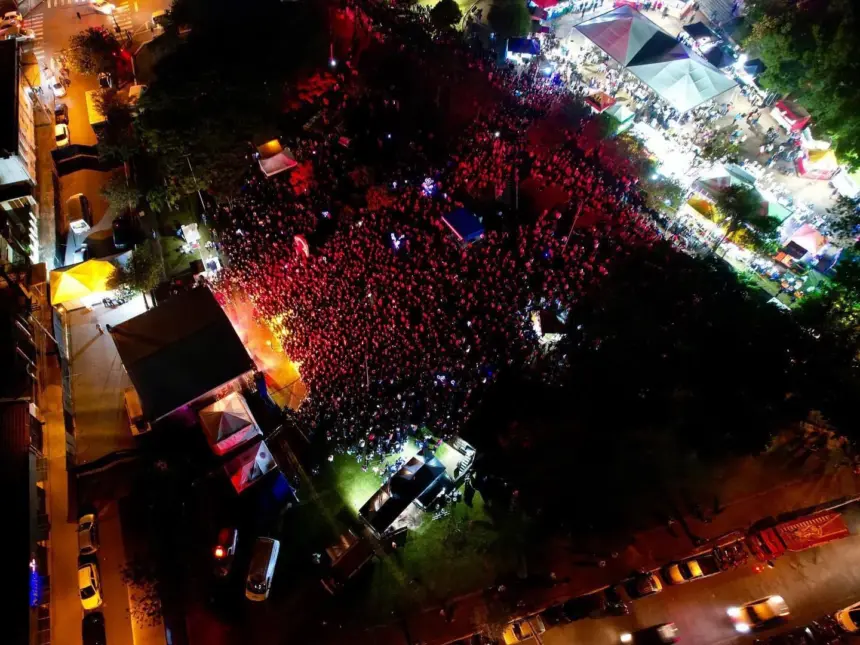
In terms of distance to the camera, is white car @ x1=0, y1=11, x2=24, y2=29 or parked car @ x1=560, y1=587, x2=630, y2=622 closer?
parked car @ x1=560, y1=587, x2=630, y2=622

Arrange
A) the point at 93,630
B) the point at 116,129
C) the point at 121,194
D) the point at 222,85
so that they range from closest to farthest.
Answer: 1. the point at 93,630
2. the point at 121,194
3. the point at 222,85
4. the point at 116,129

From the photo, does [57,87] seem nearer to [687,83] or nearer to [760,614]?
[687,83]

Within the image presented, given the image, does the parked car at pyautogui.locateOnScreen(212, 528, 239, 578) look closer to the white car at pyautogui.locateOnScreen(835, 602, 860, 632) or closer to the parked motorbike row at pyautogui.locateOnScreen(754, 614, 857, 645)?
the parked motorbike row at pyautogui.locateOnScreen(754, 614, 857, 645)

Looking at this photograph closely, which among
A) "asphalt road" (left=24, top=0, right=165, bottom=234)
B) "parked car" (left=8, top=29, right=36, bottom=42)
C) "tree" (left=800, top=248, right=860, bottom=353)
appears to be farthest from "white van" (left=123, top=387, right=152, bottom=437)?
"parked car" (left=8, top=29, right=36, bottom=42)

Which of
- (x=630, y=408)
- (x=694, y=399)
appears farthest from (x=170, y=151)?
(x=694, y=399)

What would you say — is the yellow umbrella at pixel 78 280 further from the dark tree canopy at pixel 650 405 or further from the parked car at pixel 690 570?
the parked car at pixel 690 570

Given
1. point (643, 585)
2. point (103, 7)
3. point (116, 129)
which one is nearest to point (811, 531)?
point (643, 585)
